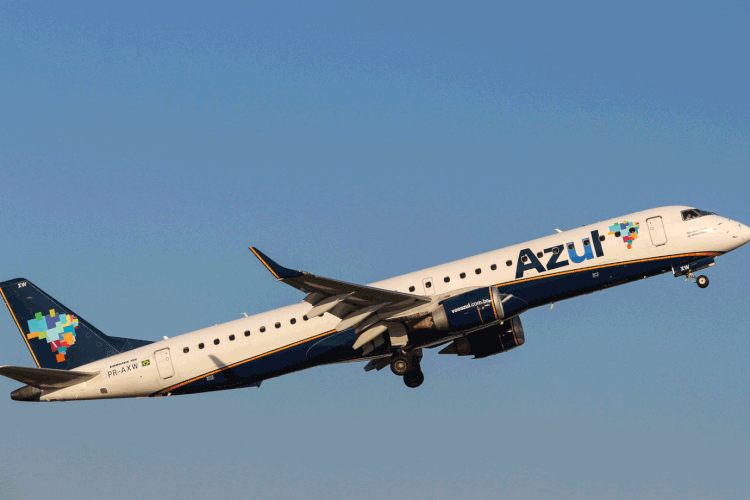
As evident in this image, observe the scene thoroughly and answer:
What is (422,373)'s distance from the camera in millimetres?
44250

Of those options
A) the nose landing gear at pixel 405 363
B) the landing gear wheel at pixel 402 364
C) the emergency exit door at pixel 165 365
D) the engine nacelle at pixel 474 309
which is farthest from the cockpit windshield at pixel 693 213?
the emergency exit door at pixel 165 365

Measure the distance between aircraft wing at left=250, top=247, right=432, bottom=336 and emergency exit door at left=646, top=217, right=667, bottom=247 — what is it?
35.4 ft

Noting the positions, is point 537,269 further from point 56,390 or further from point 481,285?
point 56,390

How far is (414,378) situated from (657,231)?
14.1m

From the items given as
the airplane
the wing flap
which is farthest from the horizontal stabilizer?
the wing flap

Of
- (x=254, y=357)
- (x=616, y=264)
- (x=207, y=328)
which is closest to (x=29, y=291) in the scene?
(x=207, y=328)

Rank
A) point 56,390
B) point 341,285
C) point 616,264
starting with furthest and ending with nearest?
point 56,390 → point 616,264 → point 341,285

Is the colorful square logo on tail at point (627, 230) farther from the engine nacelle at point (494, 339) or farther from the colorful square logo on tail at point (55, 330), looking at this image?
the colorful square logo on tail at point (55, 330)

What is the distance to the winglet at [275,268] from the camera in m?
32.6

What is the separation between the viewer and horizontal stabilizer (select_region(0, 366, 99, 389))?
3925 centimetres

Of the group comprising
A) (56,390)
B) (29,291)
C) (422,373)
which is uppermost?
(29,291)

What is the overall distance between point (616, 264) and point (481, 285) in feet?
20.3

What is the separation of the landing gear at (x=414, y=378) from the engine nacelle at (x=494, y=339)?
8.50 ft

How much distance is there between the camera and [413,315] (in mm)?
38500
